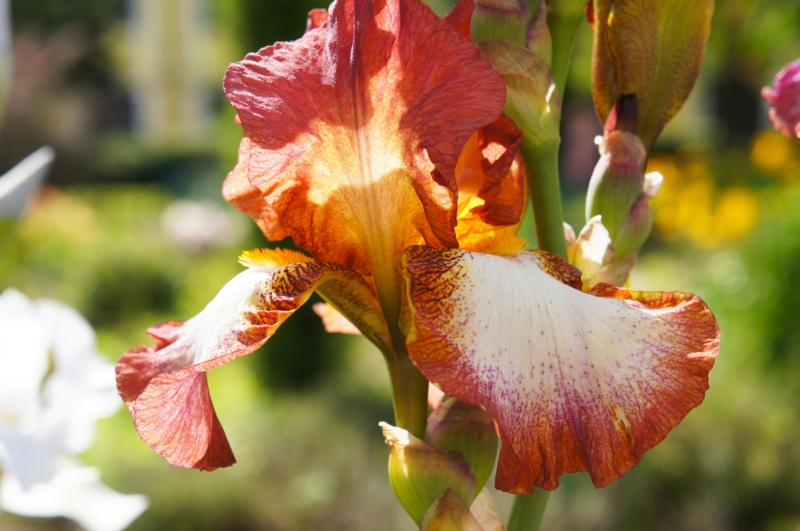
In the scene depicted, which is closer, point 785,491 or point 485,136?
point 485,136

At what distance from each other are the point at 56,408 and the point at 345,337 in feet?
13.1

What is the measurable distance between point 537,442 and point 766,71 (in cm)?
1201

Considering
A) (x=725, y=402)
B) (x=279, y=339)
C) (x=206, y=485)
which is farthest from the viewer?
(x=279, y=339)

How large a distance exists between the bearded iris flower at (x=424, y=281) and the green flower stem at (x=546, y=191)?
0.06ft

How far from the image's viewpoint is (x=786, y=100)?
0.75 meters

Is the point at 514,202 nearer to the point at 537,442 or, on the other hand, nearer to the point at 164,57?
the point at 537,442

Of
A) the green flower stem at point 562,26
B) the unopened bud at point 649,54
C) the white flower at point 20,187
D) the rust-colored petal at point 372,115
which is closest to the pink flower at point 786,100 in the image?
the unopened bud at point 649,54

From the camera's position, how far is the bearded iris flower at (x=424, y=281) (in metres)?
0.47

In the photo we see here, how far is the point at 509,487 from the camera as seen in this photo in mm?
475

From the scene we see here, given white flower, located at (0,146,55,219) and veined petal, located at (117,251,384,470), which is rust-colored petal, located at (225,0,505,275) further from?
white flower, located at (0,146,55,219)

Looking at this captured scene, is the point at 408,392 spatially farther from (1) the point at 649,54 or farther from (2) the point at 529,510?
(1) the point at 649,54

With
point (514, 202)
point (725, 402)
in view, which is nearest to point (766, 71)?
point (725, 402)

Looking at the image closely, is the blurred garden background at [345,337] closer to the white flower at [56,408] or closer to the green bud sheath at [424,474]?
the white flower at [56,408]

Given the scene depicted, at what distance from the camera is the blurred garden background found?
3330mm
